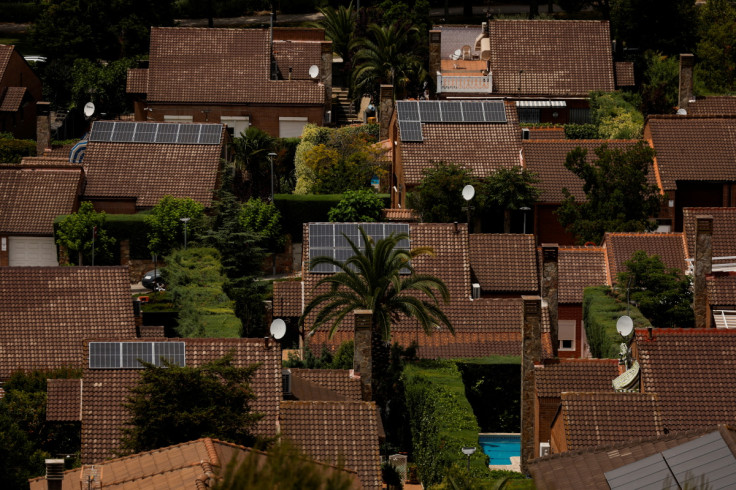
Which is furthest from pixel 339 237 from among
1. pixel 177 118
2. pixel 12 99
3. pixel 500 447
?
pixel 12 99

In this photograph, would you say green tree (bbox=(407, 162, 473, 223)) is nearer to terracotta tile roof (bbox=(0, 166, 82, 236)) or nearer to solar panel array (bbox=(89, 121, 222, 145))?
solar panel array (bbox=(89, 121, 222, 145))

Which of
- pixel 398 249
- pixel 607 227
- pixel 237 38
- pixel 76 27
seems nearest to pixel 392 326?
pixel 398 249

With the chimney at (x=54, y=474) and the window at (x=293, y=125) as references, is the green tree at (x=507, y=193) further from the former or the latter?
the chimney at (x=54, y=474)

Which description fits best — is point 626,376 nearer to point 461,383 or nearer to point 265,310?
point 461,383

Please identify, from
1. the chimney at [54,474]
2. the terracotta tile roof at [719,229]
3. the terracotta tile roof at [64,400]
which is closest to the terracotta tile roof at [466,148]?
the terracotta tile roof at [719,229]

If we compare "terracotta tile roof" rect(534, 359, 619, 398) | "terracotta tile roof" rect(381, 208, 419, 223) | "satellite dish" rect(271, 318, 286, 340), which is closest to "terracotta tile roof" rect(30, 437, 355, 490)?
"satellite dish" rect(271, 318, 286, 340)

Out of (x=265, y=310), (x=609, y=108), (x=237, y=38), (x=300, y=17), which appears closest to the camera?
(x=265, y=310)

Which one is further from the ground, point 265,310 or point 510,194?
point 510,194
